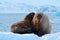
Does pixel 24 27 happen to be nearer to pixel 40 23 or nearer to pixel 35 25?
pixel 35 25

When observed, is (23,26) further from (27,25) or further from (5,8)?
(5,8)

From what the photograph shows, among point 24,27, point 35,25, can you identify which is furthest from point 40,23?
point 24,27

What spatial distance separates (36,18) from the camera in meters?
4.41

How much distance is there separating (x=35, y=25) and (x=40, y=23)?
0.38 feet

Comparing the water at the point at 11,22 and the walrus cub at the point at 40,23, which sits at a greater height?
the walrus cub at the point at 40,23

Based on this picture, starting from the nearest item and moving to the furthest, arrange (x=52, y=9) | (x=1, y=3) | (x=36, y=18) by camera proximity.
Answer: (x=36, y=18)
(x=52, y=9)
(x=1, y=3)

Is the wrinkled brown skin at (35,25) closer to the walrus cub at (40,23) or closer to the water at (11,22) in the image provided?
the walrus cub at (40,23)

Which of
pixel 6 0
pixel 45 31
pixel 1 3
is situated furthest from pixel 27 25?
pixel 6 0

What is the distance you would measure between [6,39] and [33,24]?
1.73m

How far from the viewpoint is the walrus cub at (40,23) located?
14.5ft

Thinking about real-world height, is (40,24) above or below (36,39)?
below

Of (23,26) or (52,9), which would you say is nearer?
(23,26)

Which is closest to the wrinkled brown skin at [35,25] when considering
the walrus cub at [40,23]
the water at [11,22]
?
the walrus cub at [40,23]

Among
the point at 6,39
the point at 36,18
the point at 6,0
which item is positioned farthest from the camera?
the point at 6,0
